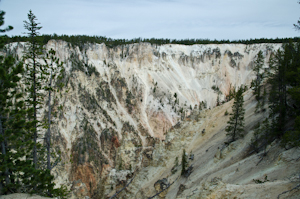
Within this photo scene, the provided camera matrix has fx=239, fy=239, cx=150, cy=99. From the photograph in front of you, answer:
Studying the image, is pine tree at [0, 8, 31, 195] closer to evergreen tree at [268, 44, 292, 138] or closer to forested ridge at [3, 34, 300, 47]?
evergreen tree at [268, 44, 292, 138]

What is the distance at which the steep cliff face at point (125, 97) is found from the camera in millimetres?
44581

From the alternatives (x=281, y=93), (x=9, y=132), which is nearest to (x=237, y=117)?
(x=281, y=93)

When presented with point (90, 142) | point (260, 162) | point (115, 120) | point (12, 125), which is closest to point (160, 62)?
point (115, 120)

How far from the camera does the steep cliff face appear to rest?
146 ft

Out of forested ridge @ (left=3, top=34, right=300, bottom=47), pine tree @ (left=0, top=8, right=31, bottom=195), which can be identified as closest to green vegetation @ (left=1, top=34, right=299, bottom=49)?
forested ridge @ (left=3, top=34, right=300, bottom=47)

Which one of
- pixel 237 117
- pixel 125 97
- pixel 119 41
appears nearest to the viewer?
pixel 237 117

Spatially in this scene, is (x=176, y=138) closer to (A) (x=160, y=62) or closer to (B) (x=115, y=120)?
(B) (x=115, y=120)

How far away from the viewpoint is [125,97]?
70.1 m

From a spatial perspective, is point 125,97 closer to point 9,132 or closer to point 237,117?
point 237,117

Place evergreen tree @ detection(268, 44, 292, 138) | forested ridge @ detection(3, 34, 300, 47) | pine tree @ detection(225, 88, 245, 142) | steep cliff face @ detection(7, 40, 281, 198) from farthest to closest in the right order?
forested ridge @ detection(3, 34, 300, 47) < steep cliff face @ detection(7, 40, 281, 198) < pine tree @ detection(225, 88, 245, 142) < evergreen tree @ detection(268, 44, 292, 138)

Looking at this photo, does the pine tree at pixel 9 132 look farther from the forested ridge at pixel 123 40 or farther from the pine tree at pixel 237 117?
the forested ridge at pixel 123 40

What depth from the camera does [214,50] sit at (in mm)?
94625

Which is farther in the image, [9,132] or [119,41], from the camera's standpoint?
[119,41]

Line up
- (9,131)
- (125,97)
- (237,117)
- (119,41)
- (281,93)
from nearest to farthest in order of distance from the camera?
1. (9,131)
2. (281,93)
3. (237,117)
4. (125,97)
5. (119,41)
